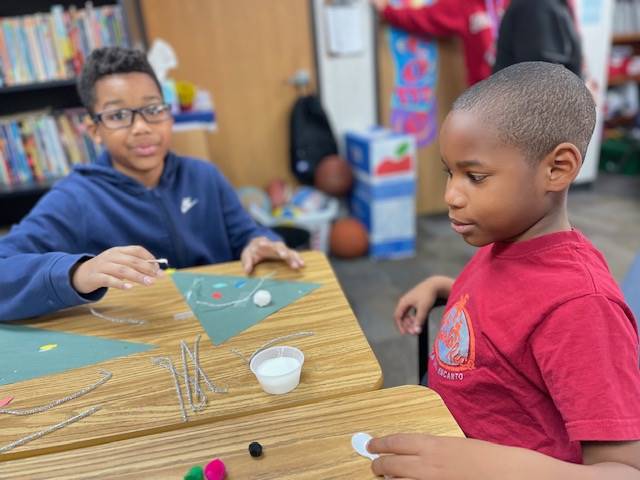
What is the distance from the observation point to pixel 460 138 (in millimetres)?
749

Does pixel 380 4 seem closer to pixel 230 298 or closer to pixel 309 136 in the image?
pixel 309 136

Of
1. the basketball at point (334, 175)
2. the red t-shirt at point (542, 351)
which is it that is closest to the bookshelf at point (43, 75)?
the basketball at point (334, 175)

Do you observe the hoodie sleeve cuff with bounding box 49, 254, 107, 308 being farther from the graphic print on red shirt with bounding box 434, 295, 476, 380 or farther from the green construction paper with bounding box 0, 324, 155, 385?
the graphic print on red shirt with bounding box 434, 295, 476, 380

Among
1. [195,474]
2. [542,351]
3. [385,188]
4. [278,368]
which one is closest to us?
[195,474]

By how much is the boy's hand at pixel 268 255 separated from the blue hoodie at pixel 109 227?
0.23m

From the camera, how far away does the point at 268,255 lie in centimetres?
123

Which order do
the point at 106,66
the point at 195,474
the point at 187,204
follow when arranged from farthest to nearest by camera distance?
the point at 187,204 → the point at 106,66 → the point at 195,474

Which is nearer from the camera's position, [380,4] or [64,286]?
[64,286]

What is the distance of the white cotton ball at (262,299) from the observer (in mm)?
1020

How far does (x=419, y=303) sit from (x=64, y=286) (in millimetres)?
743

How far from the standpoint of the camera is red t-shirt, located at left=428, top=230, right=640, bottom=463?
62cm

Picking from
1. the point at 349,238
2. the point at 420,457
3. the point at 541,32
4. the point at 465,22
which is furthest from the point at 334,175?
the point at 420,457

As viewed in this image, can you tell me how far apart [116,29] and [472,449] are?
Answer: 8.19 ft

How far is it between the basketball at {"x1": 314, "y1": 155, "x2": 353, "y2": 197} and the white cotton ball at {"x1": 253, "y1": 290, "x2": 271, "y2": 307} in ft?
7.24
